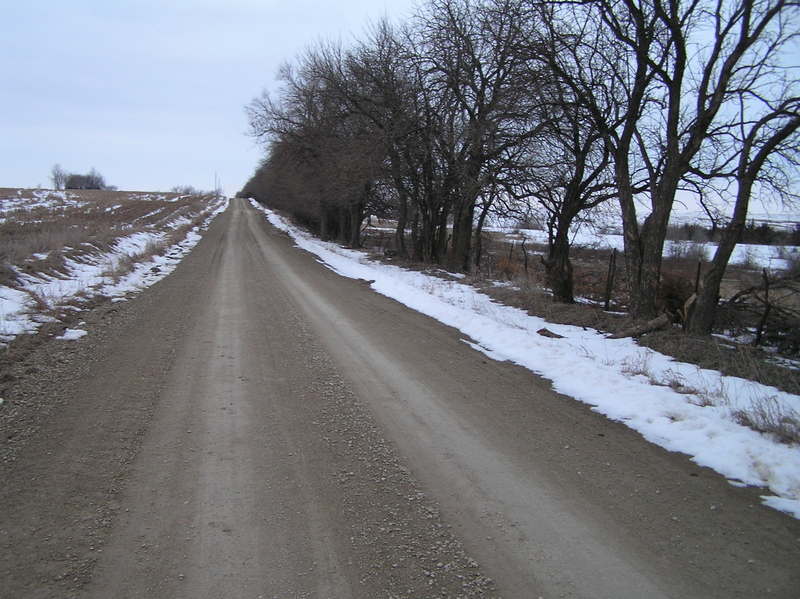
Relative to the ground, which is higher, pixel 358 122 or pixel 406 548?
pixel 358 122

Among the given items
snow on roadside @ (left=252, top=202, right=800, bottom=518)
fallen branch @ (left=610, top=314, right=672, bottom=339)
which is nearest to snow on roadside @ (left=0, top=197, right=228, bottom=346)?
snow on roadside @ (left=252, top=202, right=800, bottom=518)

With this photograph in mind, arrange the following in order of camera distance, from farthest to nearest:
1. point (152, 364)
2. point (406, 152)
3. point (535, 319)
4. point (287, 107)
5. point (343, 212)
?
point (343, 212) → point (287, 107) → point (406, 152) → point (535, 319) → point (152, 364)

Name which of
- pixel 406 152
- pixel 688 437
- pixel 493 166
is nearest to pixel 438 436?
pixel 688 437

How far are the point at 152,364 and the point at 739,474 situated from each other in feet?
21.3

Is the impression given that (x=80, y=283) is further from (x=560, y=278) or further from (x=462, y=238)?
(x=462, y=238)

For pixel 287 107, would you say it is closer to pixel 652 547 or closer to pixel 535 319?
pixel 535 319

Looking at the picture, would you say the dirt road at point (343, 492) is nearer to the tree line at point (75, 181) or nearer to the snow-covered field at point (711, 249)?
the snow-covered field at point (711, 249)

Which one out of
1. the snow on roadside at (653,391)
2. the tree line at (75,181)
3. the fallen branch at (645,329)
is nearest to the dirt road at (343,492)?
the snow on roadside at (653,391)

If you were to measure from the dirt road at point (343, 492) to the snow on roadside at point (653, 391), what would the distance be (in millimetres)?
268

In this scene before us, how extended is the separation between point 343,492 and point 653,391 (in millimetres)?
4147

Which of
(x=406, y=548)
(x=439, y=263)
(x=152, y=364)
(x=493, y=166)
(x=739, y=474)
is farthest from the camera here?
(x=439, y=263)

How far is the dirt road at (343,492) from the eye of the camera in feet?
9.15

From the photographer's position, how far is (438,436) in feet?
15.2

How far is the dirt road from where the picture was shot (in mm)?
2789
